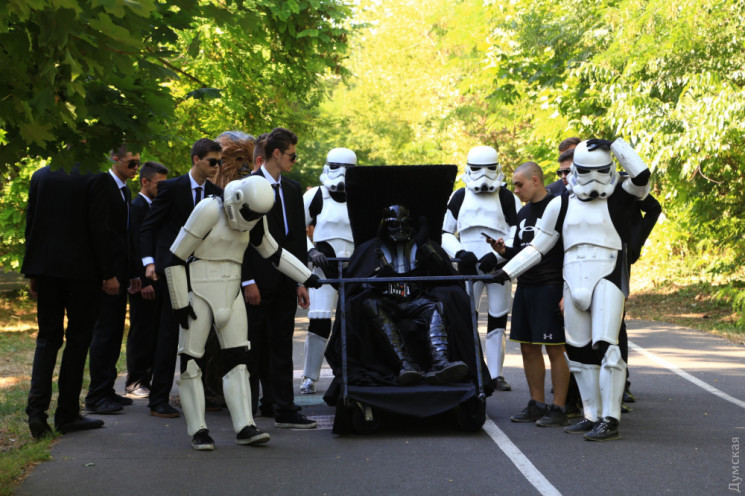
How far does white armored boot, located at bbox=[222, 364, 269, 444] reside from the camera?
23.5 feet

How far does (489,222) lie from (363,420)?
333 centimetres

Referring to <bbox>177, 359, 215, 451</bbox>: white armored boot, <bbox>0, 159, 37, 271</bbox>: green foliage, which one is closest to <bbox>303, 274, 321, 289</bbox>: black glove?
<bbox>177, 359, 215, 451</bbox>: white armored boot

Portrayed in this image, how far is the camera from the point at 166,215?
327 inches

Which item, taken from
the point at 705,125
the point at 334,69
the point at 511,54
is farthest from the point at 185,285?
the point at 511,54

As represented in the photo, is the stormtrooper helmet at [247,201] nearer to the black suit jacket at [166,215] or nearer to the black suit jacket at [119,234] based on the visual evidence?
the black suit jacket at [166,215]

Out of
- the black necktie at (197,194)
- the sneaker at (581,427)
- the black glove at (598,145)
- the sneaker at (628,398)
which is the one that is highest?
the black glove at (598,145)

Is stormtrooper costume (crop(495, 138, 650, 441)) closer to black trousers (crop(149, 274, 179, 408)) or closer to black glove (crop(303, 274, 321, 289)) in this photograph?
black glove (crop(303, 274, 321, 289))

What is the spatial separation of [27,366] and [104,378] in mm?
3946

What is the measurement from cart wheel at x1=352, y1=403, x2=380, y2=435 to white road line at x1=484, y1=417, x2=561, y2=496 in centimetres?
91

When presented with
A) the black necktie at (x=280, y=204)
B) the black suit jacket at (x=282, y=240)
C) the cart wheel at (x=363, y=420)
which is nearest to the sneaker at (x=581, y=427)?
the cart wheel at (x=363, y=420)

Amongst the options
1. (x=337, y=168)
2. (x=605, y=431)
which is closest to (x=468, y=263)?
(x=337, y=168)

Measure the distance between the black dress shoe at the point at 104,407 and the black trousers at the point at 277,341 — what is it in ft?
4.26

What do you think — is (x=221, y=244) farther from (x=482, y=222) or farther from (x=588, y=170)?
(x=482, y=222)

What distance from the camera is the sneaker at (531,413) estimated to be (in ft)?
26.6
